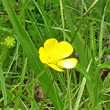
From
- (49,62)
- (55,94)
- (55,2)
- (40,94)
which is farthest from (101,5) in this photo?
(49,62)

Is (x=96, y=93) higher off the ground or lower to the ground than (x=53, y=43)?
lower

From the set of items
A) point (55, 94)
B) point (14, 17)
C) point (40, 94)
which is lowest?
point (40, 94)

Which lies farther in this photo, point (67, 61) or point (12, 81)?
point (12, 81)

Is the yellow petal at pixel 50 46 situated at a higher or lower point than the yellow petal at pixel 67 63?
higher

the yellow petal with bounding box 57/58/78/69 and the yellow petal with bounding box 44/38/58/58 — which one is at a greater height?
the yellow petal with bounding box 44/38/58/58

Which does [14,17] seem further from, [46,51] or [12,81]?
[12,81]

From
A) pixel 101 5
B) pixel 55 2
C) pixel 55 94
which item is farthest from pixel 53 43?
pixel 101 5

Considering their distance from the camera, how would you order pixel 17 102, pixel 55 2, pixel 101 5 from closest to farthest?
pixel 17 102
pixel 55 2
pixel 101 5

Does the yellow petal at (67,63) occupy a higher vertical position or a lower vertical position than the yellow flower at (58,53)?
lower

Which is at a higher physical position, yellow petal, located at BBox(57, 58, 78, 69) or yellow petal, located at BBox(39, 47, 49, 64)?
yellow petal, located at BBox(39, 47, 49, 64)

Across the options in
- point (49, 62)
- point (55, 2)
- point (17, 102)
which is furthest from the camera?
point (55, 2)

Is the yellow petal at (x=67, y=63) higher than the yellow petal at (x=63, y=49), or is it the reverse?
the yellow petal at (x=63, y=49)
